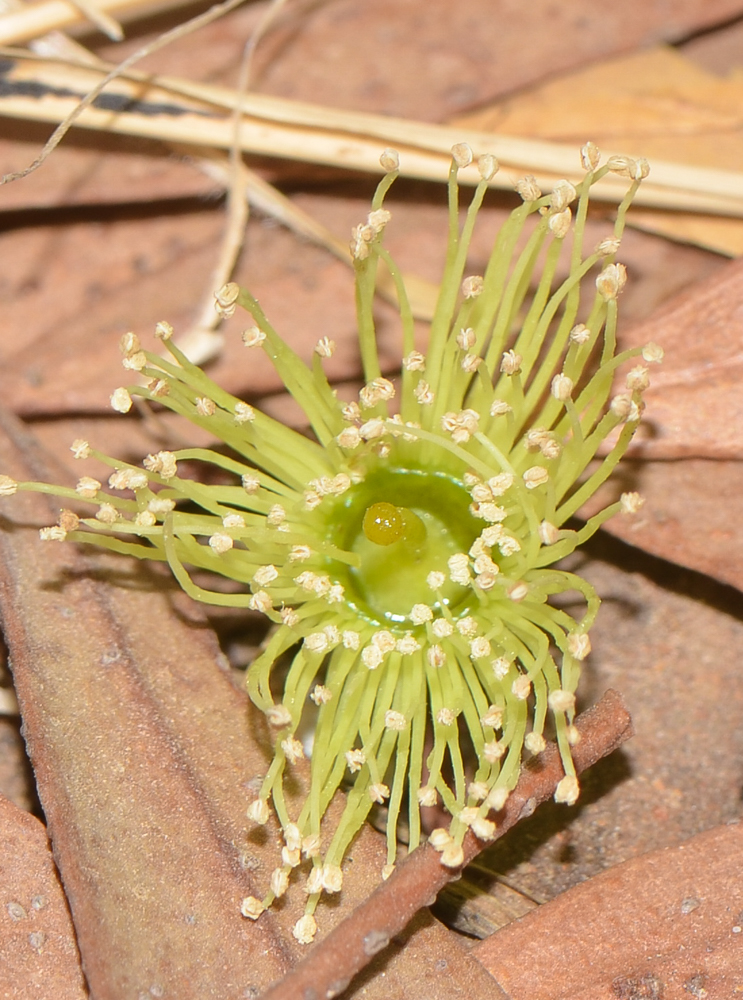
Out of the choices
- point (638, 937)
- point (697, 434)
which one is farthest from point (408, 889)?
point (697, 434)

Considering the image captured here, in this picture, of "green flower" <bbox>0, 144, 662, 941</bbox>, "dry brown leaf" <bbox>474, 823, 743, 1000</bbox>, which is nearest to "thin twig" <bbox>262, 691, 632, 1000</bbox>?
"green flower" <bbox>0, 144, 662, 941</bbox>

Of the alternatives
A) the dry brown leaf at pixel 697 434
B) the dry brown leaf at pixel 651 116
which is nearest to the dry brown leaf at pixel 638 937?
the dry brown leaf at pixel 697 434

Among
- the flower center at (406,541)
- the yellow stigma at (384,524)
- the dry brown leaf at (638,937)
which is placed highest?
the yellow stigma at (384,524)

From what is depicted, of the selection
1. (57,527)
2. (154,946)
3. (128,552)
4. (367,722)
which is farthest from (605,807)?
(57,527)

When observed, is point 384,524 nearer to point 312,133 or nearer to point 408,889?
point 408,889

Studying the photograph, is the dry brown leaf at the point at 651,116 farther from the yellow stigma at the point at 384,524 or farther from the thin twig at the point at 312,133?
the yellow stigma at the point at 384,524

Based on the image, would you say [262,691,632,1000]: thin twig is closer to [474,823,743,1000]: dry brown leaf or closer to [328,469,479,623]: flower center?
[474,823,743,1000]: dry brown leaf
